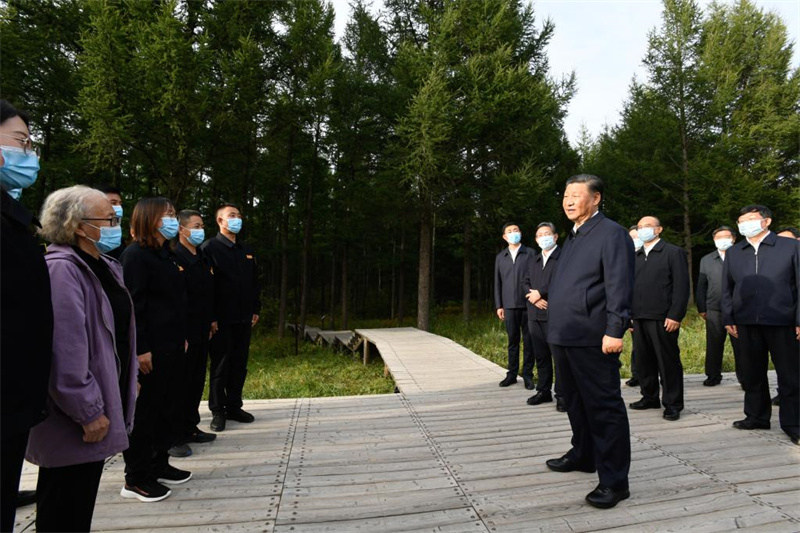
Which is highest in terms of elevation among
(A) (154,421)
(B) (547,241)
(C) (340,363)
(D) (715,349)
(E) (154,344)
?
(B) (547,241)

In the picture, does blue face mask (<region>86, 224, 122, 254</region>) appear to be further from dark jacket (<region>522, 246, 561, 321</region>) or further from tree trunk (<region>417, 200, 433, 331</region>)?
tree trunk (<region>417, 200, 433, 331</region>)

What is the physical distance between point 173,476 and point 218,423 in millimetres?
1192

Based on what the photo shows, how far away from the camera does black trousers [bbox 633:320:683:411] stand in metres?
4.42

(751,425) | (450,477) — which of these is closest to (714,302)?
(751,425)

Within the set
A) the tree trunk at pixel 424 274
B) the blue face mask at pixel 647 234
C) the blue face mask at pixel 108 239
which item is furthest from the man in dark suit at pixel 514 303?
the tree trunk at pixel 424 274

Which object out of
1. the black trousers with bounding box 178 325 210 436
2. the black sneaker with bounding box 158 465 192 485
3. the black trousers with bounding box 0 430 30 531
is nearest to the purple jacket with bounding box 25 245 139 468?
the black trousers with bounding box 0 430 30 531

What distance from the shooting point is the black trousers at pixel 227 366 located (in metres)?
4.32

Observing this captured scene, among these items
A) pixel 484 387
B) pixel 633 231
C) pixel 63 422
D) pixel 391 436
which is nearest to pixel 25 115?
pixel 63 422

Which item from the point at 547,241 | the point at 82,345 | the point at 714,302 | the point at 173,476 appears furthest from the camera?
the point at 714,302

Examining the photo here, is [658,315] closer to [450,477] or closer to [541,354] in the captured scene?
[541,354]

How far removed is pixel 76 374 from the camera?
1.75 meters

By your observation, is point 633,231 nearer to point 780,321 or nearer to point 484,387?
point 780,321

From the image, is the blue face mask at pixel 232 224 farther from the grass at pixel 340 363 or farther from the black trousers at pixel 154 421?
the grass at pixel 340 363

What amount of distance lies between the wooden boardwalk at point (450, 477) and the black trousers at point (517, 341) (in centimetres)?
84
